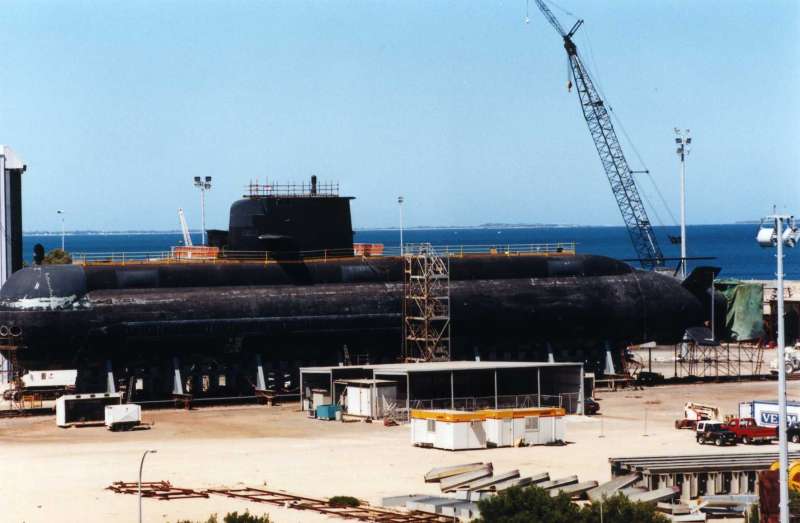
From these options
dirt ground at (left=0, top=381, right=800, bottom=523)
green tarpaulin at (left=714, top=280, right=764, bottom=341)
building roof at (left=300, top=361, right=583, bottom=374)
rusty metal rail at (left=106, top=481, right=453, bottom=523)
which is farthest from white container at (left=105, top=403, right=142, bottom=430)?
green tarpaulin at (left=714, top=280, right=764, bottom=341)

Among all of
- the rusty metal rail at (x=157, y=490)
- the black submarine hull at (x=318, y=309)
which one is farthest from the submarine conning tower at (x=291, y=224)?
the rusty metal rail at (x=157, y=490)

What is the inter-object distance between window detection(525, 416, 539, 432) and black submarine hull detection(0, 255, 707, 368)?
19.6 meters

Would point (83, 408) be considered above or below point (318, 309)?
below

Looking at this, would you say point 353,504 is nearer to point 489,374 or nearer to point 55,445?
point 55,445

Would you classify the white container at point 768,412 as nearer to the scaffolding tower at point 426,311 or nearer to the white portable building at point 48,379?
the scaffolding tower at point 426,311

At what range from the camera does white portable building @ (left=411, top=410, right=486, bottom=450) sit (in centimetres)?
6294

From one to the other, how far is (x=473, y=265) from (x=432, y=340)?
6.52 metres

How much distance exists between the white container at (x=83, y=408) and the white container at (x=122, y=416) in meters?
2.44

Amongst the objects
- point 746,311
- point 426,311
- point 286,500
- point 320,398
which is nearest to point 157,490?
point 286,500

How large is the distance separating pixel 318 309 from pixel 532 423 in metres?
20.1

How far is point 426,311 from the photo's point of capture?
273 feet

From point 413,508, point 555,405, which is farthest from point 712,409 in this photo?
point 413,508

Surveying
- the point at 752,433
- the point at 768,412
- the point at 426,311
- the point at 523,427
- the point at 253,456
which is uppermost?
the point at 426,311

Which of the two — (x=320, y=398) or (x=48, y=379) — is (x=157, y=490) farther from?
(x=48, y=379)
